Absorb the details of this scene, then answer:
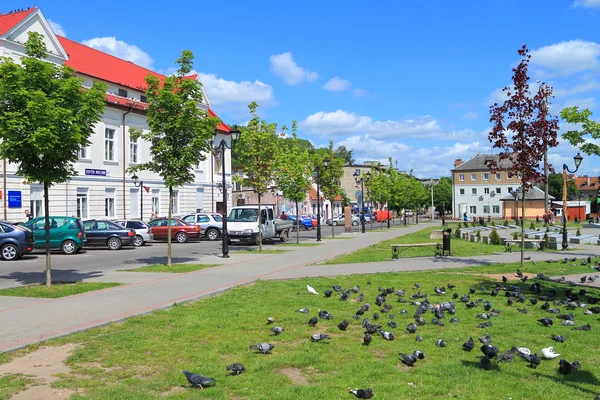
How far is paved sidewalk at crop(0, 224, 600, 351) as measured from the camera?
8578 mm

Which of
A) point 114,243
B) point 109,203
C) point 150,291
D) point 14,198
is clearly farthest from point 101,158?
point 150,291

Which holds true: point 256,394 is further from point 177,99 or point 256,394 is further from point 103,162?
point 103,162

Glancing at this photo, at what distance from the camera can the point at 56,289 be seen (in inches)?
492

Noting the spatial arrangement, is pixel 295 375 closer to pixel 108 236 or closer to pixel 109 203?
pixel 108 236

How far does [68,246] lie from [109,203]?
16.6m

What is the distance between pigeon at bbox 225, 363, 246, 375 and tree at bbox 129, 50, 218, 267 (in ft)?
38.9

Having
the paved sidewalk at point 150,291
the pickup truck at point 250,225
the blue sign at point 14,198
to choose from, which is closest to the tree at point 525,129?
the paved sidewalk at point 150,291

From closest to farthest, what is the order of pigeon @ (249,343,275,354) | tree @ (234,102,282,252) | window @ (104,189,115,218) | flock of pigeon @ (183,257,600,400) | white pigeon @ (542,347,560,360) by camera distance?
1. flock of pigeon @ (183,257,600,400)
2. white pigeon @ (542,347,560,360)
3. pigeon @ (249,343,275,354)
4. tree @ (234,102,282,252)
5. window @ (104,189,115,218)

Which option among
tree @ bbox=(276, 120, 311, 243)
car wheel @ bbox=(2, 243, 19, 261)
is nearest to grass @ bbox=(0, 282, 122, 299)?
car wheel @ bbox=(2, 243, 19, 261)

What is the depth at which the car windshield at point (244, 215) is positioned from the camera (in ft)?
100

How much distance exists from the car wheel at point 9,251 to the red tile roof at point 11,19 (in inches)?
666

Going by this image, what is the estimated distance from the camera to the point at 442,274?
595 inches

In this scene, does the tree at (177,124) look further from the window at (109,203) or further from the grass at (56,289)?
the window at (109,203)

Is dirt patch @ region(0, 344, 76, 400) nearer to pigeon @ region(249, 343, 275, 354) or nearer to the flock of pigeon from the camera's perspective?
the flock of pigeon
